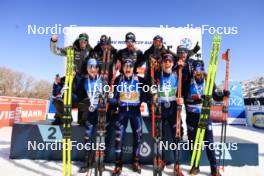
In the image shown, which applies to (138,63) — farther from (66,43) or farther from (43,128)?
(66,43)

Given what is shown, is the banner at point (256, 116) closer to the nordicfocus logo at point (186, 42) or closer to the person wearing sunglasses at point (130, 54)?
the nordicfocus logo at point (186, 42)

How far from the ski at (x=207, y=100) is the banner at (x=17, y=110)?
32.2ft

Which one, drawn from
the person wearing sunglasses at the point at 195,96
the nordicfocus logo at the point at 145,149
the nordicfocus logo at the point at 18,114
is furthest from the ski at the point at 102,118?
the nordicfocus logo at the point at 18,114

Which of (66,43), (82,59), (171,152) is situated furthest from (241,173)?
(66,43)

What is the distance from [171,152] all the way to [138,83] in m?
1.79

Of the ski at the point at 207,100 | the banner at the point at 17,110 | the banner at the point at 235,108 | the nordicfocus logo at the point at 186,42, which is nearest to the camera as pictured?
the ski at the point at 207,100

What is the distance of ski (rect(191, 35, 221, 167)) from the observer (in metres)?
4.71

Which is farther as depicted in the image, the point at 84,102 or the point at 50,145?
the point at 50,145

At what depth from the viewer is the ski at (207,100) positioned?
4.71m

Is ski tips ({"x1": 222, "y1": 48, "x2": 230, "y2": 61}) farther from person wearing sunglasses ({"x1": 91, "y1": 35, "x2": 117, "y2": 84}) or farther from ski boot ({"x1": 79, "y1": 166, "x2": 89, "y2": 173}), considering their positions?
ski boot ({"x1": 79, "y1": 166, "x2": 89, "y2": 173})

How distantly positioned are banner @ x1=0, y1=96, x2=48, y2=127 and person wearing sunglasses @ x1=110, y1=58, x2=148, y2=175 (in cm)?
871

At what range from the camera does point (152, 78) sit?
4980 mm

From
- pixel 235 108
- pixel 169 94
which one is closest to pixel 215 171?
pixel 169 94

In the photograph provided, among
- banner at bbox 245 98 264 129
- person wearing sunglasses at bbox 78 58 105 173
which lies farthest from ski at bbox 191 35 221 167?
banner at bbox 245 98 264 129
